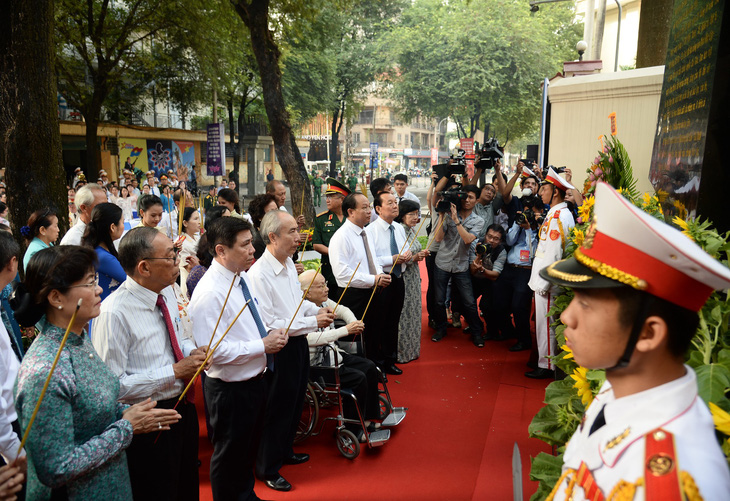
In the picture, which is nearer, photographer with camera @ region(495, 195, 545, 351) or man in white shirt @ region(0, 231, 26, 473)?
man in white shirt @ region(0, 231, 26, 473)

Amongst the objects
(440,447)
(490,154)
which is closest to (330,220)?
(490,154)

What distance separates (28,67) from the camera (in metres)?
5.04

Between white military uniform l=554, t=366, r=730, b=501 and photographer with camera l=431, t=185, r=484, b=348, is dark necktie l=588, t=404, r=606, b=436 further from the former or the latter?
photographer with camera l=431, t=185, r=484, b=348

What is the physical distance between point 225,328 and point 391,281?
274cm

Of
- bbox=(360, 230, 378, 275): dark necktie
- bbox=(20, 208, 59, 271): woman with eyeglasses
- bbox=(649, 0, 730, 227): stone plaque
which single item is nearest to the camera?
bbox=(649, 0, 730, 227): stone plaque

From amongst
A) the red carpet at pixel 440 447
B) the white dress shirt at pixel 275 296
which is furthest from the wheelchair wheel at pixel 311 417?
the white dress shirt at pixel 275 296

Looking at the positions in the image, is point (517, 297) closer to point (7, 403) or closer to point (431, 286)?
point (431, 286)

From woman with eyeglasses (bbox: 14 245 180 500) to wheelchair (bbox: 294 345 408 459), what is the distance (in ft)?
6.28

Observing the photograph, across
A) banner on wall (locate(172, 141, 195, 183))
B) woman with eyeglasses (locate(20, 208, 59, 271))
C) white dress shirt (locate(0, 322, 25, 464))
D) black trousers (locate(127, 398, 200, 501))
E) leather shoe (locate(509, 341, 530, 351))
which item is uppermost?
banner on wall (locate(172, 141, 195, 183))

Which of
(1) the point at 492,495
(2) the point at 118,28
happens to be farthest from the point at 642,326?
(2) the point at 118,28

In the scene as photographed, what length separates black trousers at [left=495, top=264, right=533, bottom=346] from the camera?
583 cm

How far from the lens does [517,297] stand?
19.2 ft

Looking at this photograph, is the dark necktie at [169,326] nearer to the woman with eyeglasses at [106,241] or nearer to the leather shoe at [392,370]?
the woman with eyeglasses at [106,241]

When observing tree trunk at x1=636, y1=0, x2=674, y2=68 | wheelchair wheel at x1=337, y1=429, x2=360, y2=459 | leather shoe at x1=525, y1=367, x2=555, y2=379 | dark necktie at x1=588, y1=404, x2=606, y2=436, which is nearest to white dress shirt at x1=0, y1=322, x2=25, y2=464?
dark necktie at x1=588, y1=404, x2=606, y2=436
